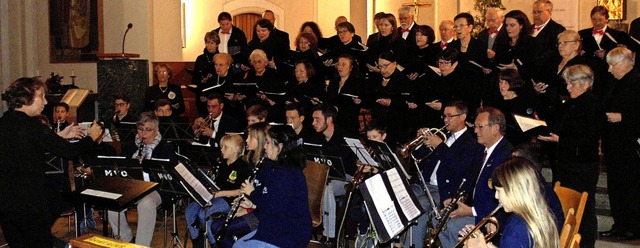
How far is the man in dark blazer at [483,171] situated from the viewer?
6.57 m

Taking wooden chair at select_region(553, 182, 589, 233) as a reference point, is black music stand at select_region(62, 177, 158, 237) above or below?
below

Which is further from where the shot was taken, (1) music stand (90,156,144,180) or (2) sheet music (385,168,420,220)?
(1) music stand (90,156,144,180)

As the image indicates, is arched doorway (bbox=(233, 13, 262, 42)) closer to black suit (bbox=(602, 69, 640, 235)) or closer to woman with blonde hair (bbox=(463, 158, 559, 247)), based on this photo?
black suit (bbox=(602, 69, 640, 235))

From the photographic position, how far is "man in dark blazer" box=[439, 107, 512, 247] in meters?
6.57

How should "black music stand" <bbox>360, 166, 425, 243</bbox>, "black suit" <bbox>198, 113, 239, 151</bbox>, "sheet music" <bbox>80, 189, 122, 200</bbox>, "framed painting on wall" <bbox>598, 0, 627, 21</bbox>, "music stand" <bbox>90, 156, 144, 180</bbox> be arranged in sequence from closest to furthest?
"black music stand" <bbox>360, 166, 425, 243</bbox>, "sheet music" <bbox>80, 189, 122, 200</bbox>, "music stand" <bbox>90, 156, 144, 180</bbox>, "black suit" <bbox>198, 113, 239, 151</bbox>, "framed painting on wall" <bbox>598, 0, 627, 21</bbox>

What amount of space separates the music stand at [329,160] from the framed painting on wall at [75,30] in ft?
27.3

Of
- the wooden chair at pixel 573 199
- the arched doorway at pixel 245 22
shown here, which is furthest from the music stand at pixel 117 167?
the arched doorway at pixel 245 22

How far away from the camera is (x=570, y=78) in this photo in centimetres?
758

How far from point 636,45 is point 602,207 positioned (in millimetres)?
1849

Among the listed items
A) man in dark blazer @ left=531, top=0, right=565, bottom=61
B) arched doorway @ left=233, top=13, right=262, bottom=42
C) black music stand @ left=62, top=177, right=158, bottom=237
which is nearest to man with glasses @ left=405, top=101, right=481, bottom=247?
man in dark blazer @ left=531, top=0, right=565, bottom=61

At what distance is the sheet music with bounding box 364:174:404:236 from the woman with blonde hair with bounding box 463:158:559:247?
145cm

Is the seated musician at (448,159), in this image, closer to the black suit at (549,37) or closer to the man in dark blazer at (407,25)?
the black suit at (549,37)

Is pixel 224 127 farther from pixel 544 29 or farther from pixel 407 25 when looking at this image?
pixel 544 29

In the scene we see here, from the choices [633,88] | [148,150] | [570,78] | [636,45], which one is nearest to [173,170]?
[148,150]
